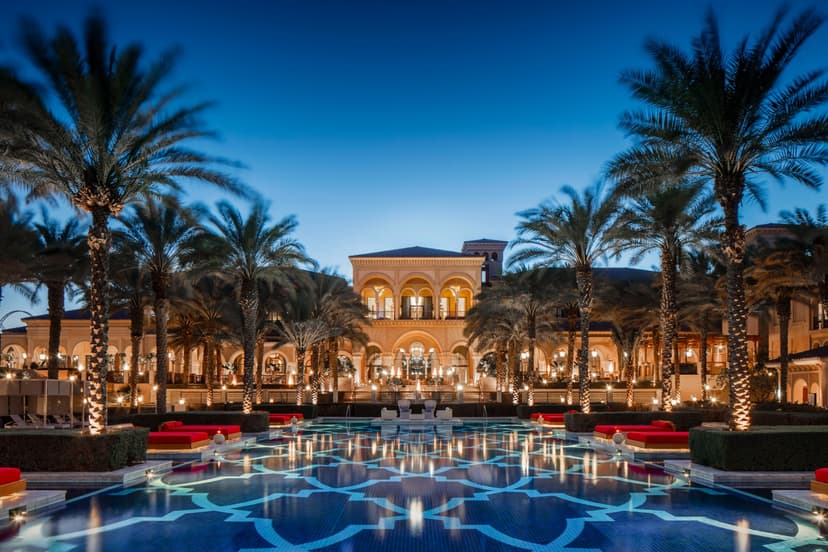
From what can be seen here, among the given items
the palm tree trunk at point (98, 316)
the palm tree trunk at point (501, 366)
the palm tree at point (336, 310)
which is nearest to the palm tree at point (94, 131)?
the palm tree trunk at point (98, 316)

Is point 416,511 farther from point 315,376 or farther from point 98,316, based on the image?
point 315,376

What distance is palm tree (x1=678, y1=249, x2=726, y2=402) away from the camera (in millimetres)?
33406

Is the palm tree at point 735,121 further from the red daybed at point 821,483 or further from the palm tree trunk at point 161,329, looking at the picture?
the palm tree trunk at point 161,329

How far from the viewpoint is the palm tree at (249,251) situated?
26266mm

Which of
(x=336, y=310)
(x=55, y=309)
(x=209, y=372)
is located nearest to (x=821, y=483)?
(x=55, y=309)

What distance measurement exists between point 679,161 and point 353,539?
11.7 m

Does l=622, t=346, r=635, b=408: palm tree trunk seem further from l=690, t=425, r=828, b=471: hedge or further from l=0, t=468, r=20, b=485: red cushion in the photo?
l=0, t=468, r=20, b=485: red cushion

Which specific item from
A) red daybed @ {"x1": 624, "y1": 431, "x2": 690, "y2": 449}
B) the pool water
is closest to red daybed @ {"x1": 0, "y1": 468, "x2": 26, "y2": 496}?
the pool water

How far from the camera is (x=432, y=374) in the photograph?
187 ft

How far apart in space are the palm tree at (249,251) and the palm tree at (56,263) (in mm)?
4958

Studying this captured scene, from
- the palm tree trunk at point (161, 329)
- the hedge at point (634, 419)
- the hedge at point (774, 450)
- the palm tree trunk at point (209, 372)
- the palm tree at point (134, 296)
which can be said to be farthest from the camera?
the palm tree trunk at point (209, 372)

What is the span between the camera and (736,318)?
50.8 feet

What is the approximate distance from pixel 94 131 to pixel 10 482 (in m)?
7.42

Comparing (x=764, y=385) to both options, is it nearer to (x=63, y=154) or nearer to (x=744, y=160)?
(x=744, y=160)
